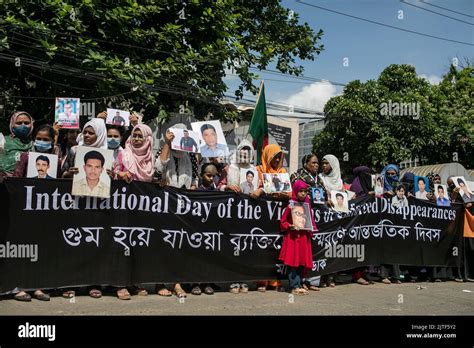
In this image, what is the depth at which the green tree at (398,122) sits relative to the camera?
884 inches

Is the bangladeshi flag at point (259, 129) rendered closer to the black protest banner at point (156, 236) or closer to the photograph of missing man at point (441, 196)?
the black protest banner at point (156, 236)

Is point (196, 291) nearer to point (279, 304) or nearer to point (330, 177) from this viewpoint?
point (279, 304)

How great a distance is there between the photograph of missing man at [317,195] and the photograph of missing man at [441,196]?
10.0ft

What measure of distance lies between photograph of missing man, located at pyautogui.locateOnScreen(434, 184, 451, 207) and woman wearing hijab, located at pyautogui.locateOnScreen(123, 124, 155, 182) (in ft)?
19.9

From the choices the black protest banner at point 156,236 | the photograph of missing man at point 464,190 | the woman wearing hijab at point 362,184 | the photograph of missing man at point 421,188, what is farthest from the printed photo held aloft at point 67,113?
the photograph of missing man at point 464,190

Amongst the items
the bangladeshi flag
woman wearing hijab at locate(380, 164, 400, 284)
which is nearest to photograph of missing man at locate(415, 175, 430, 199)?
woman wearing hijab at locate(380, 164, 400, 284)

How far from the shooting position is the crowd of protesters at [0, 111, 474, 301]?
6.42 m

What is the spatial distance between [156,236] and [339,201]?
3242mm

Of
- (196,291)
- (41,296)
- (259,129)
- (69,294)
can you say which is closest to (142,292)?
(196,291)

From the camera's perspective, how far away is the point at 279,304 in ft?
22.1

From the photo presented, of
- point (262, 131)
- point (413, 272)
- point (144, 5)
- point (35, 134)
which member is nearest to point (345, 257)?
point (413, 272)

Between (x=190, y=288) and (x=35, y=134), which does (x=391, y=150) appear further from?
(x=35, y=134)

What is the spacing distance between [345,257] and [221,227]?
2482 mm
